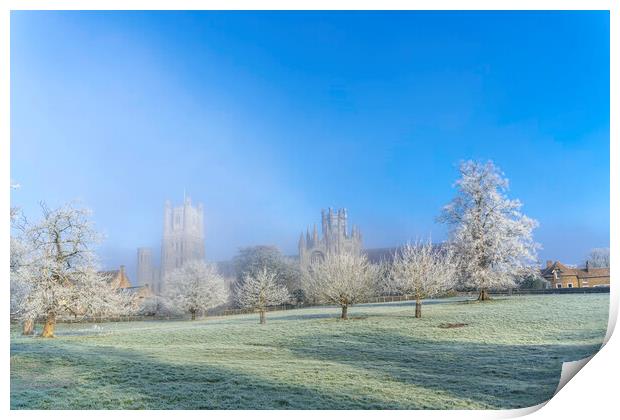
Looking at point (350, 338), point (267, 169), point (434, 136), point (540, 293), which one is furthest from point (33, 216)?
point (540, 293)

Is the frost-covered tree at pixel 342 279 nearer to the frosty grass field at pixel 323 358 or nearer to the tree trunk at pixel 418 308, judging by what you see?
the frosty grass field at pixel 323 358

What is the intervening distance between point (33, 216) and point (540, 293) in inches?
292

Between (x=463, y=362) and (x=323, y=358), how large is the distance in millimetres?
1904

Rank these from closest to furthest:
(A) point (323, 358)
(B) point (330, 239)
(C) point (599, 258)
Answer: (A) point (323, 358)
(C) point (599, 258)
(B) point (330, 239)

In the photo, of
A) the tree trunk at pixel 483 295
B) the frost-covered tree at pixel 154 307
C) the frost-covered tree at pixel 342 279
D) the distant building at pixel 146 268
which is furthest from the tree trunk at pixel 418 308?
the distant building at pixel 146 268

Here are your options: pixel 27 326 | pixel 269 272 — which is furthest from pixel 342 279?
pixel 27 326

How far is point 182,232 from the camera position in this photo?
802 centimetres

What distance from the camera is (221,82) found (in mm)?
8273

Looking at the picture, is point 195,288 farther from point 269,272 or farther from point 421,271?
point 421,271

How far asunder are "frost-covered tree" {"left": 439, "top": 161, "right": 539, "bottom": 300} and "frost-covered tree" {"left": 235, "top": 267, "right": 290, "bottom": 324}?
268 cm

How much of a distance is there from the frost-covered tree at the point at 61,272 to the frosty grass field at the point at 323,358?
334mm

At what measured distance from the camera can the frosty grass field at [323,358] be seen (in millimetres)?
7289

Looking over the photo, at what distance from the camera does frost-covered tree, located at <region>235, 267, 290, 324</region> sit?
8.17 meters

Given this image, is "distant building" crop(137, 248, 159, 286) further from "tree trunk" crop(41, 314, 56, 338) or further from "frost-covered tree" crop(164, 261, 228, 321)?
"tree trunk" crop(41, 314, 56, 338)
